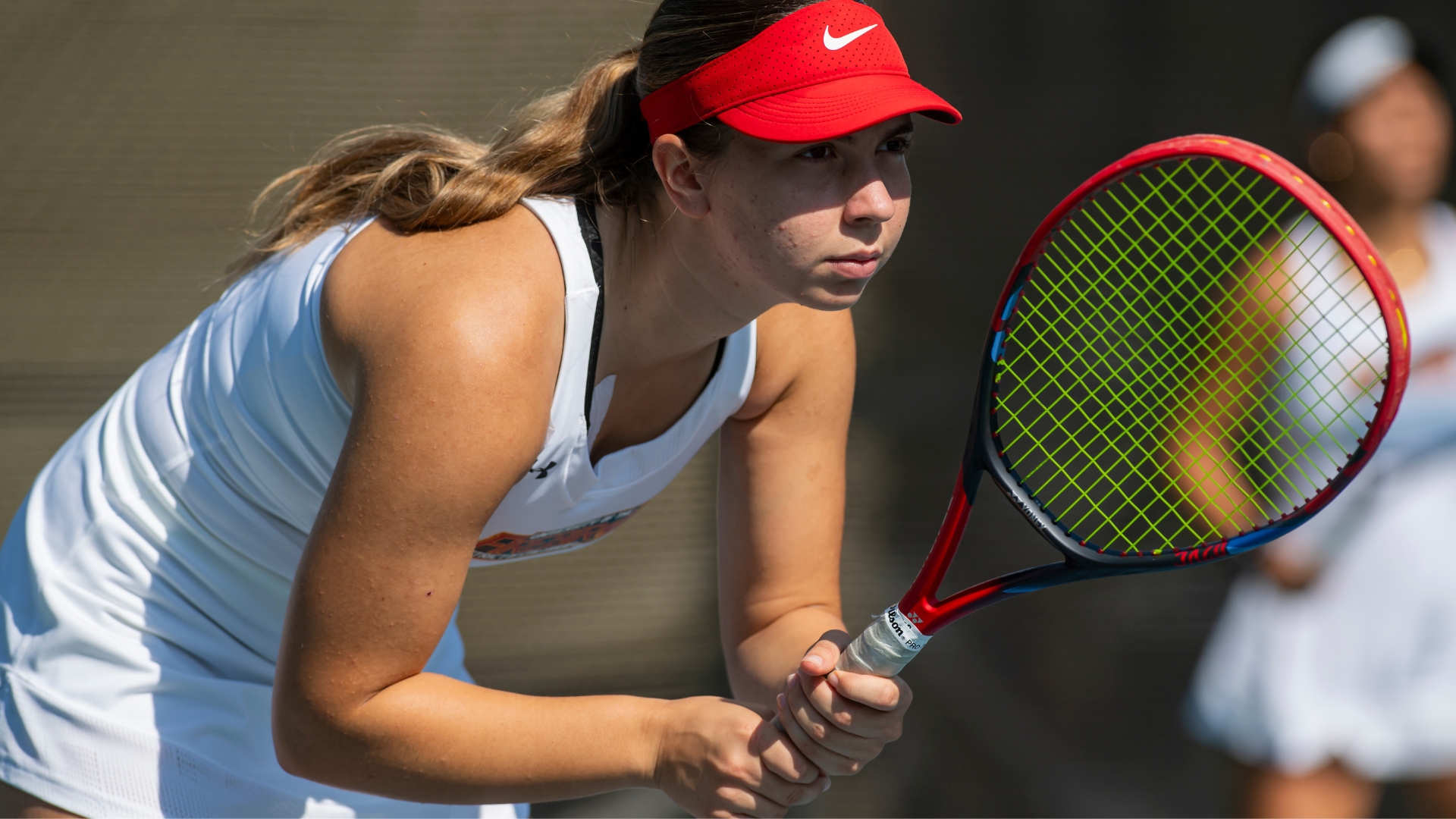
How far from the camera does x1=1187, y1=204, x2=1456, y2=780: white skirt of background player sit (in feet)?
7.63

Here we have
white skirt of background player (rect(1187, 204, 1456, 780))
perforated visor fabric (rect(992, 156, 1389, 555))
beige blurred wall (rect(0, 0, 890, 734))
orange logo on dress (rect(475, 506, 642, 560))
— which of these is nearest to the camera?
orange logo on dress (rect(475, 506, 642, 560))

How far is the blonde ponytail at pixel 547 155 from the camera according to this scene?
4.00ft

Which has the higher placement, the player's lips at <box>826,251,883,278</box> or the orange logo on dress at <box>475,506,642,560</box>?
the player's lips at <box>826,251,883,278</box>

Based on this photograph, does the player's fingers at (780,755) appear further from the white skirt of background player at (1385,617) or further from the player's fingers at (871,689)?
the white skirt of background player at (1385,617)

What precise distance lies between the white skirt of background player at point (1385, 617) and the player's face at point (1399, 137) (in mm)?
91

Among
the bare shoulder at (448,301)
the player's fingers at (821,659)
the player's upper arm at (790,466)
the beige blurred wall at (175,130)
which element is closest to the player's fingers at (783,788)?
the player's fingers at (821,659)

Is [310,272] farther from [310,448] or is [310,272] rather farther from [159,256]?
[159,256]

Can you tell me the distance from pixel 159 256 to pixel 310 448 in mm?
1846

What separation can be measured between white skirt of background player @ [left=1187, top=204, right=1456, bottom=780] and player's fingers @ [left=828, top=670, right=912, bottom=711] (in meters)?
1.43

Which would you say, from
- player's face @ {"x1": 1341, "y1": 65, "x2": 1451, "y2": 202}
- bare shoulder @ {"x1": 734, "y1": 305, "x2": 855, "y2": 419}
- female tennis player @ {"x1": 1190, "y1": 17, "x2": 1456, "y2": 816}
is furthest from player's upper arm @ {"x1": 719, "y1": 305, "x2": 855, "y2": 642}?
player's face @ {"x1": 1341, "y1": 65, "x2": 1451, "y2": 202}

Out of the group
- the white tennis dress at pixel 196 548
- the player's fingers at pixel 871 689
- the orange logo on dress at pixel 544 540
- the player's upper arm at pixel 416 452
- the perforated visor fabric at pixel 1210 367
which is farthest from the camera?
the perforated visor fabric at pixel 1210 367

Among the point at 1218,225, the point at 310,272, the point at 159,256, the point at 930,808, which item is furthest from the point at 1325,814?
the point at 159,256

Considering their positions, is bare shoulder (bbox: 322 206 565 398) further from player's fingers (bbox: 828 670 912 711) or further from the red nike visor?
player's fingers (bbox: 828 670 912 711)

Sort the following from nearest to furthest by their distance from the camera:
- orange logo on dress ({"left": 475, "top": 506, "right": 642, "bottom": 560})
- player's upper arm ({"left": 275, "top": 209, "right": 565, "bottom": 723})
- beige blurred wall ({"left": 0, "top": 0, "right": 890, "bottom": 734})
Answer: player's upper arm ({"left": 275, "top": 209, "right": 565, "bottom": 723})
orange logo on dress ({"left": 475, "top": 506, "right": 642, "bottom": 560})
beige blurred wall ({"left": 0, "top": 0, "right": 890, "bottom": 734})
